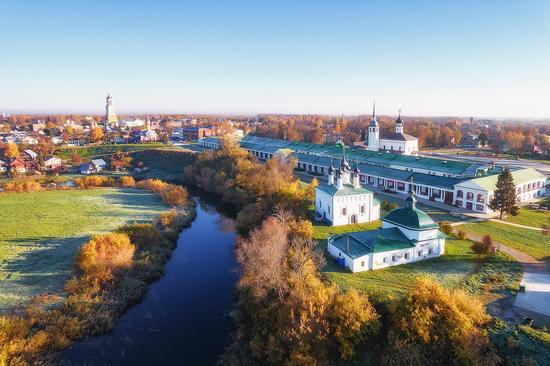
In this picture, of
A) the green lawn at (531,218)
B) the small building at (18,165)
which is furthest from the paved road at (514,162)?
the small building at (18,165)

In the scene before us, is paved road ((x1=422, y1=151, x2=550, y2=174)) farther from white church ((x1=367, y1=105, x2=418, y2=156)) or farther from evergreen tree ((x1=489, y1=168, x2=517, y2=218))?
evergreen tree ((x1=489, y1=168, x2=517, y2=218))

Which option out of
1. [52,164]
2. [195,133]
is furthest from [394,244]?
[195,133]

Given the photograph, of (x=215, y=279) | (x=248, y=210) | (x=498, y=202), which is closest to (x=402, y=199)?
(x=498, y=202)

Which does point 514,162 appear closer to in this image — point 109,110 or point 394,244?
point 394,244

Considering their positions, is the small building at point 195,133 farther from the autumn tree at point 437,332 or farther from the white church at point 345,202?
the autumn tree at point 437,332

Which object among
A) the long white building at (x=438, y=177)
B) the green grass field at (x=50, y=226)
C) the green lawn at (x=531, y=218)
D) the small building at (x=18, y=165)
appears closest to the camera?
the green grass field at (x=50, y=226)
